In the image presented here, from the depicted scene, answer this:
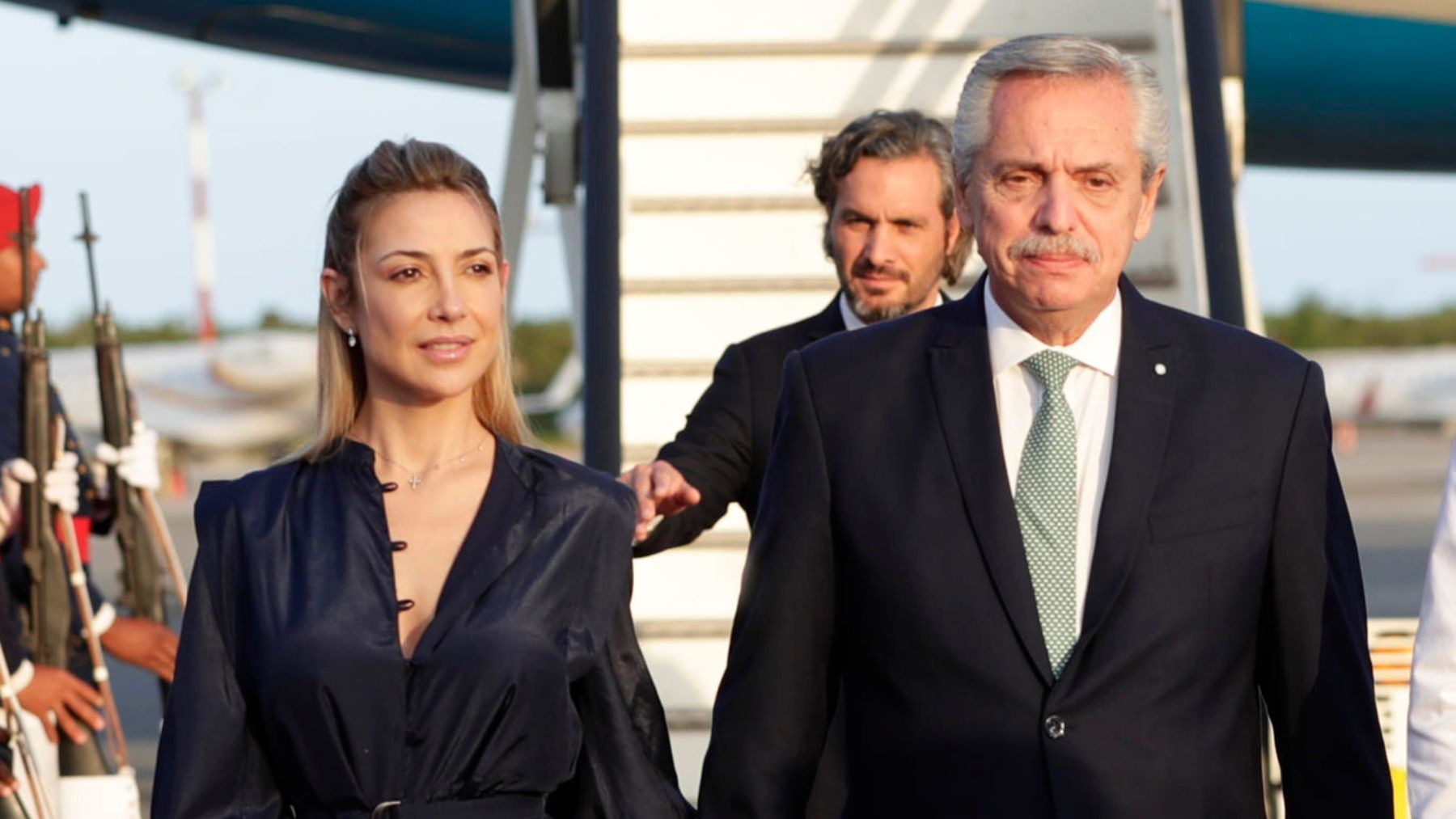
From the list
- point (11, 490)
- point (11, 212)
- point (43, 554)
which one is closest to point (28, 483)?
point (11, 490)

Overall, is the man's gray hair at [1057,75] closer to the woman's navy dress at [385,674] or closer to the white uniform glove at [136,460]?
the woman's navy dress at [385,674]

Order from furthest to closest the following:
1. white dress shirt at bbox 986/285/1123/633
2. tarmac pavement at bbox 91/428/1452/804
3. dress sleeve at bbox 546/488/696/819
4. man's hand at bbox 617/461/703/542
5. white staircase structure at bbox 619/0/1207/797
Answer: tarmac pavement at bbox 91/428/1452/804 → white staircase structure at bbox 619/0/1207/797 → man's hand at bbox 617/461/703/542 → dress sleeve at bbox 546/488/696/819 → white dress shirt at bbox 986/285/1123/633

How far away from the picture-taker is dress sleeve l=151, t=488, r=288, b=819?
9.61 feet

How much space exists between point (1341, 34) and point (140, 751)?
8709 millimetres

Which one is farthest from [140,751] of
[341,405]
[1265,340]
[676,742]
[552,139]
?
[1265,340]

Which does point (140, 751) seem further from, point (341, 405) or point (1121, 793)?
point (1121, 793)

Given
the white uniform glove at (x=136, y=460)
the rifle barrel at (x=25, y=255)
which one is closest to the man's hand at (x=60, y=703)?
the white uniform glove at (x=136, y=460)

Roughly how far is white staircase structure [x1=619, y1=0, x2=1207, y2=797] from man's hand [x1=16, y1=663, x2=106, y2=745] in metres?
1.51

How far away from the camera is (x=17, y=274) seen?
6.04 m

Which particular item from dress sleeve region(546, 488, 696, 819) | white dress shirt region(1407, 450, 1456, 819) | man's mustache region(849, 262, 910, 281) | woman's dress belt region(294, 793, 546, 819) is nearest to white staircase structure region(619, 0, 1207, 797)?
man's mustache region(849, 262, 910, 281)

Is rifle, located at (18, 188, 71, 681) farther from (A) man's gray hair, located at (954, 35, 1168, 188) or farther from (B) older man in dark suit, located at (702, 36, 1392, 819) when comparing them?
(A) man's gray hair, located at (954, 35, 1168, 188)

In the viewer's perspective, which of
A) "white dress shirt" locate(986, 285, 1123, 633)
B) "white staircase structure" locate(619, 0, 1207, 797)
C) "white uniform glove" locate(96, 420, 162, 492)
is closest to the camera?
"white dress shirt" locate(986, 285, 1123, 633)

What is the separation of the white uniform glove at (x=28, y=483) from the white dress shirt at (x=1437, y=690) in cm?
413

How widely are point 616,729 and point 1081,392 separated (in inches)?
31.8
